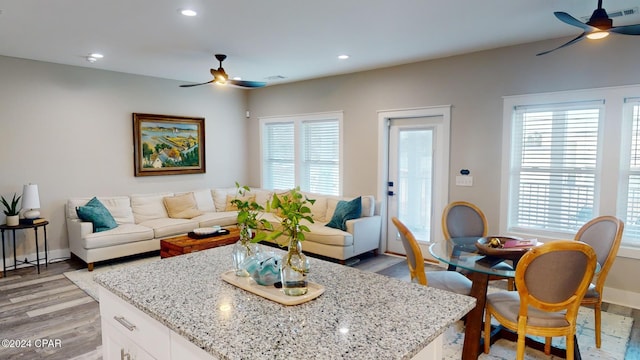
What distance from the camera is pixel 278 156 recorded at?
7211 mm

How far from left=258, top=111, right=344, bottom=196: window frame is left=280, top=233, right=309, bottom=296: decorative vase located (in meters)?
4.64

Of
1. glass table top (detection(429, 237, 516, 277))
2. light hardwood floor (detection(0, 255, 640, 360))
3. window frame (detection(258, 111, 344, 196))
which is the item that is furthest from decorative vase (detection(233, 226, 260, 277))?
window frame (detection(258, 111, 344, 196))

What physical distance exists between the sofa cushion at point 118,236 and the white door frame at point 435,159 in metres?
3.29

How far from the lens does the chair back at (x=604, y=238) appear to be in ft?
9.40

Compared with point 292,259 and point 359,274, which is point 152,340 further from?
point 359,274

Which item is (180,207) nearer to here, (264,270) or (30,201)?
(30,201)

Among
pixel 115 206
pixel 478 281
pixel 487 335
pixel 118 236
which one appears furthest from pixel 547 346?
pixel 115 206

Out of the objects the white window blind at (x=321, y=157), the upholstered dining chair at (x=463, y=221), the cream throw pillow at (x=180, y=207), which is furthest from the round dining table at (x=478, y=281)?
the cream throw pillow at (x=180, y=207)

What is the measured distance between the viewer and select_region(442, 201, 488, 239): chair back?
390 centimetres

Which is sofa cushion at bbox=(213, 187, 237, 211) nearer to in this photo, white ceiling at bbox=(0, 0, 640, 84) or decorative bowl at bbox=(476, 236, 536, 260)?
white ceiling at bbox=(0, 0, 640, 84)

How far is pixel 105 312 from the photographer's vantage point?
6.32 feet

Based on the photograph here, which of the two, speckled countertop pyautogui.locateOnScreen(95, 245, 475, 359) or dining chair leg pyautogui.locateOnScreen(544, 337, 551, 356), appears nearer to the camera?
speckled countertop pyautogui.locateOnScreen(95, 245, 475, 359)

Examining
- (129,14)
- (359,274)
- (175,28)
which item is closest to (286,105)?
(175,28)

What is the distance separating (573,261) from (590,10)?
86.9 inches
